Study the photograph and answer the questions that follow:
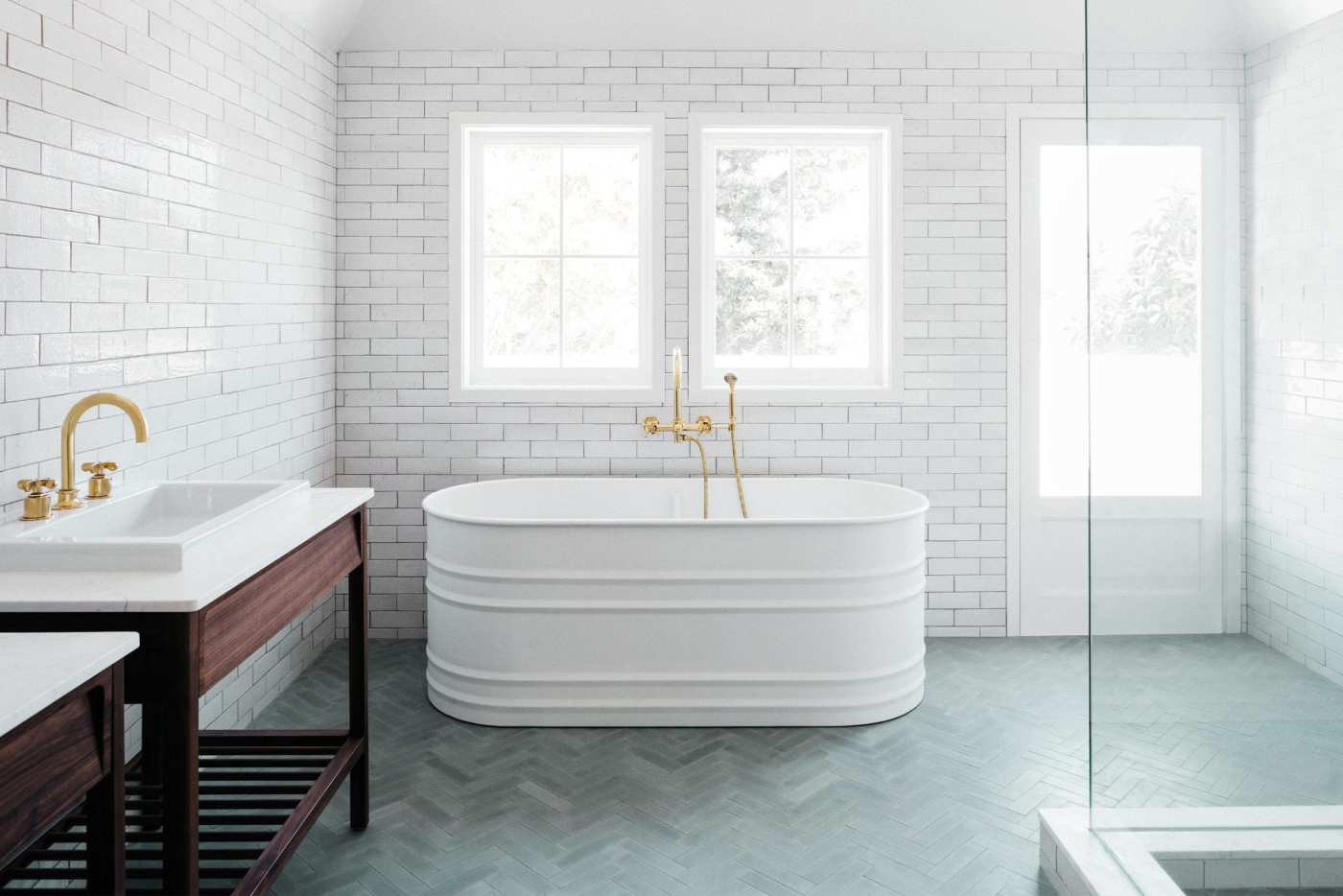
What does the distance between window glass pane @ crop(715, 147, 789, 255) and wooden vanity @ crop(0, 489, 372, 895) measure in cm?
251

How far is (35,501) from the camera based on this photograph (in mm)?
2074

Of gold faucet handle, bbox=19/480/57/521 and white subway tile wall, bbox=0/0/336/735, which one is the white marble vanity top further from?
white subway tile wall, bbox=0/0/336/735

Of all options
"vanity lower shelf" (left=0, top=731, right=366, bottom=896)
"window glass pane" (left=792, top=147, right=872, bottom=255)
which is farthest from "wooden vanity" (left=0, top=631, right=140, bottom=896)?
"window glass pane" (left=792, top=147, right=872, bottom=255)

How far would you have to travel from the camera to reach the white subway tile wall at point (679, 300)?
14.4 feet

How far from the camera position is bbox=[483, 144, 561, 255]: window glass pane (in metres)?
4.57

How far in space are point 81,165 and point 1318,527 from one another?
2.97 metres

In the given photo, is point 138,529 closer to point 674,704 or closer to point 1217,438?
point 674,704

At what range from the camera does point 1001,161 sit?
175 inches

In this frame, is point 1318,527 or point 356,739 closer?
point 1318,527

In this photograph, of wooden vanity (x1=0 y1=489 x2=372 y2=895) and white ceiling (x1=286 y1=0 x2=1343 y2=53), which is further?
white ceiling (x1=286 y1=0 x2=1343 y2=53)

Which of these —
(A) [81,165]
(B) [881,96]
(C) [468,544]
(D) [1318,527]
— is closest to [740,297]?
(B) [881,96]

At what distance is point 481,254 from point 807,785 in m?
2.83

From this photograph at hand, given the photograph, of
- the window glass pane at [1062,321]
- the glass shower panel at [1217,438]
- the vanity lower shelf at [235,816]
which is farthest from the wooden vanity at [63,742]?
the window glass pane at [1062,321]

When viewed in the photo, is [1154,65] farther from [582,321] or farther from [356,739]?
[582,321]
